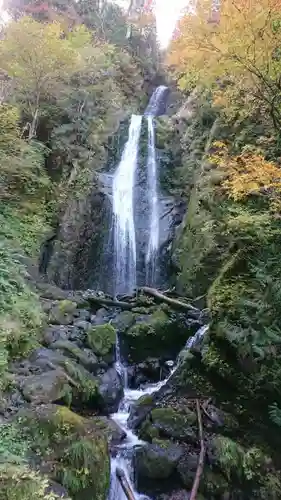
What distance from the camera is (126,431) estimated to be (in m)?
6.73

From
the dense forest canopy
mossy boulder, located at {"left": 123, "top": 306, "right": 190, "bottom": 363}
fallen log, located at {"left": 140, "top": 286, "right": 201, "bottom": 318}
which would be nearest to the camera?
mossy boulder, located at {"left": 123, "top": 306, "right": 190, "bottom": 363}

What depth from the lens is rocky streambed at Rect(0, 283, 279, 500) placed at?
15.9 feet

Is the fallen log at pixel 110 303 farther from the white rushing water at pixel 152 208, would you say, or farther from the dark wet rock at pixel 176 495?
the dark wet rock at pixel 176 495

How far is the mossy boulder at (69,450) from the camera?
462cm

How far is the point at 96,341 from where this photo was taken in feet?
28.0

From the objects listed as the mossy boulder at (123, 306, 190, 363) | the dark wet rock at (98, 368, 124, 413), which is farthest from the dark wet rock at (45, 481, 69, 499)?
the mossy boulder at (123, 306, 190, 363)

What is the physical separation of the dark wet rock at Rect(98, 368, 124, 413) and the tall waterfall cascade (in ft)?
18.0

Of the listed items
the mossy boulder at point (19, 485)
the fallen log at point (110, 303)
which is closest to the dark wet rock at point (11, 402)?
the mossy boulder at point (19, 485)

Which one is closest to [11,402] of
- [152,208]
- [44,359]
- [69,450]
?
[69,450]

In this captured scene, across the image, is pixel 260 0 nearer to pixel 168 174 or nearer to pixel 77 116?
pixel 77 116

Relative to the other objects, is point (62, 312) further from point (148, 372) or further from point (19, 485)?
point (19, 485)

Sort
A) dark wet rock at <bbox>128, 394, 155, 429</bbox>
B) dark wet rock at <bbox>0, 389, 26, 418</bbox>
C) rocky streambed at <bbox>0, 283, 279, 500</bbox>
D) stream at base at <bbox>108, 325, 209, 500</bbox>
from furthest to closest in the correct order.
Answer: dark wet rock at <bbox>128, 394, 155, 429</bbox> → stream at base at <bbox>108, 325, 209, 500</bbox> → dark wet rock at <bbox>0, 389, 26, 418</bbox> → rocky streambed at <bbox>0, 283, 279, 500</bbox>

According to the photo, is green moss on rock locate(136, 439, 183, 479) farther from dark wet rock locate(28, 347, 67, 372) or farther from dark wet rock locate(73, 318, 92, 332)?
dark wet rock locate(73, 318, 92, 332)

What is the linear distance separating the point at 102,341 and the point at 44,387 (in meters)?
2.84
